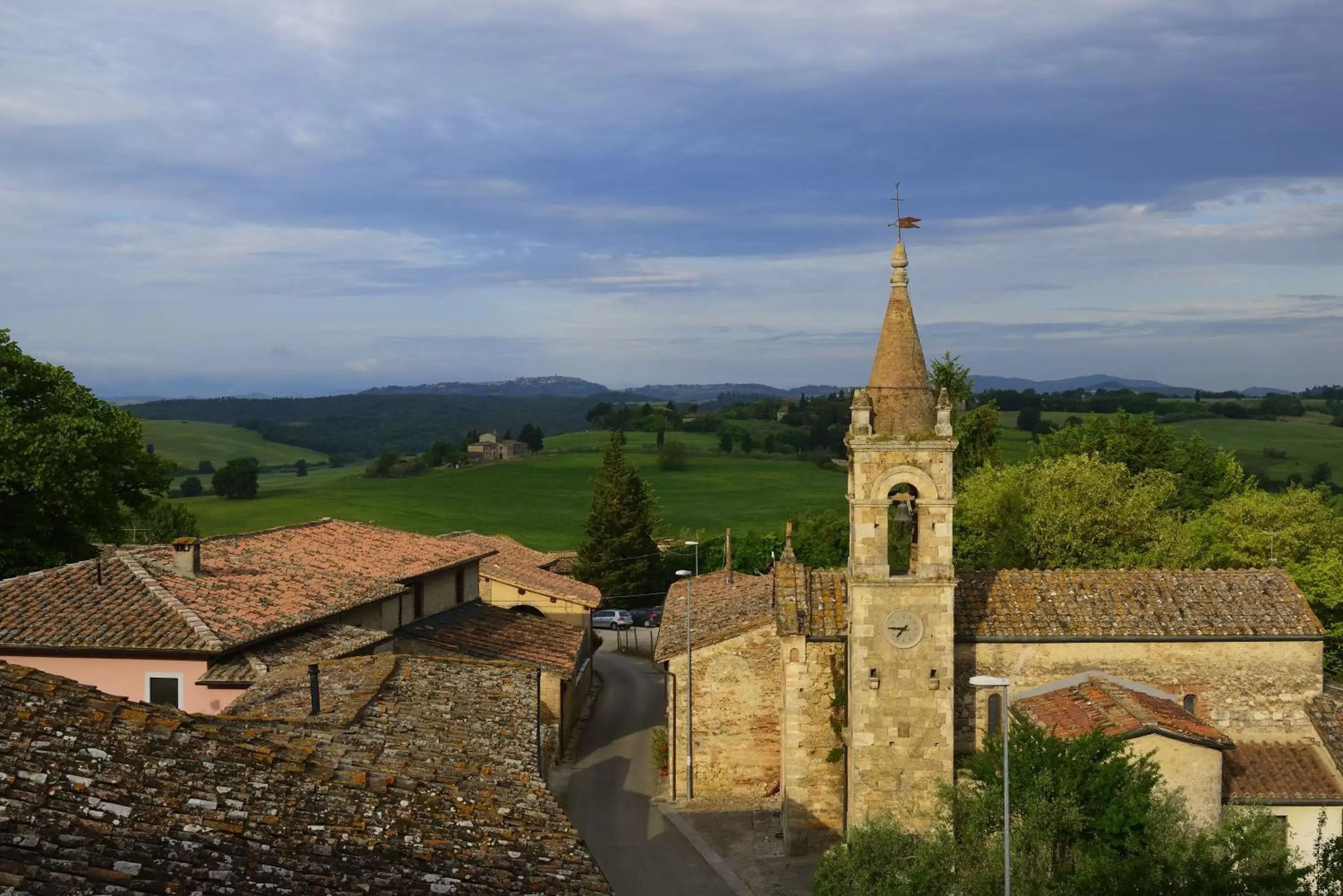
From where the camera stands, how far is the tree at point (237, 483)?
10150 centimetres

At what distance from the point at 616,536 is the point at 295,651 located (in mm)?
41209

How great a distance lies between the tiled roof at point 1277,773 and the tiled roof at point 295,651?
19.7m

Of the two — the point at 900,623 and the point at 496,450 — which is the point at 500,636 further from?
the point at 496,450

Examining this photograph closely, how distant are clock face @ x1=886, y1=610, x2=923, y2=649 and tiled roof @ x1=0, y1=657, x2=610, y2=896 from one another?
1205 centimetres

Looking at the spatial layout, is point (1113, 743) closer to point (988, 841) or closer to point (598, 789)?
point (988, 841)

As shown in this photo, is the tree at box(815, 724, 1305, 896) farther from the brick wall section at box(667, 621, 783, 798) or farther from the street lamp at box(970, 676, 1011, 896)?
the brick wall section at box(667, 621, 783, 798)

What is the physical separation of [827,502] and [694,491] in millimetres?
14670

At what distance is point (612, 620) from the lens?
6438cm

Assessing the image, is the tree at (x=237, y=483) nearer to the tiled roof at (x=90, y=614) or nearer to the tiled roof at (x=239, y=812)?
the tiled roof at (x=90, y=614)

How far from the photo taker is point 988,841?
19.3 meters

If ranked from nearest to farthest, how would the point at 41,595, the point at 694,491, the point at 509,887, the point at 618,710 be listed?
the point at 509,887 → the point at 41,595 → the point at 618,710 → the point at 694,491

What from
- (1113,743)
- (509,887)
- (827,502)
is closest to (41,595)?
(509,887)

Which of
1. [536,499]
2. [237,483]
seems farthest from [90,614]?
[237,483]

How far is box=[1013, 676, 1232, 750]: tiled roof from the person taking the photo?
899 inches
